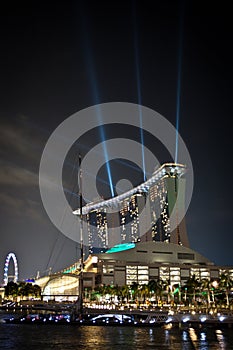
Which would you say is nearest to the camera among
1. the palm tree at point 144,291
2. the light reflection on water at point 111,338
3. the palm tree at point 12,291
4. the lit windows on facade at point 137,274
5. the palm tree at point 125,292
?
the light reflection on water at point 111,338

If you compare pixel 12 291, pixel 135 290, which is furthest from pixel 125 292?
pixel 12 291

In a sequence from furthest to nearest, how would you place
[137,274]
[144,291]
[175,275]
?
[175,275] < [137,274] < [144,291]

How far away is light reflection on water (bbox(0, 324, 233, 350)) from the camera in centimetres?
4516

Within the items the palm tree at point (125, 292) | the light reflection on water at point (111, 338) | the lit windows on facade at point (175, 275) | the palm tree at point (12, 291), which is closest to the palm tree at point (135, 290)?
the palm tree at point (125, 292)

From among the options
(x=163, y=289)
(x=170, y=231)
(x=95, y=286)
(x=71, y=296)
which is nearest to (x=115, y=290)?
(x=163, y=289)

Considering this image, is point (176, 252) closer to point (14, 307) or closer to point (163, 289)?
point (163, 289)

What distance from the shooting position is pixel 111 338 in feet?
171

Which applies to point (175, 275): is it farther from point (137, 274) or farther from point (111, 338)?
point (111, 338)

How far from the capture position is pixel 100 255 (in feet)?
515

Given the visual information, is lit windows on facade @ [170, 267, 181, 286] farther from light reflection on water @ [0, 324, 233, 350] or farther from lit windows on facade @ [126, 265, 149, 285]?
light reflection on water @ [0, 324, 233, 350]

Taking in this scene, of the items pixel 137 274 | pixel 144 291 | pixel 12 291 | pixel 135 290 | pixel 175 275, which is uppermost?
pixel 137 274

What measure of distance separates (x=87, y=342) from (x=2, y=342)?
9.05 m

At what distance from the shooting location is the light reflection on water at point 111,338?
148 ft

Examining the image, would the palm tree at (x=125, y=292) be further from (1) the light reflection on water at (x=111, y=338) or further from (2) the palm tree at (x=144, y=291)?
(1) the light reflection on water at (x=111, y=338)
